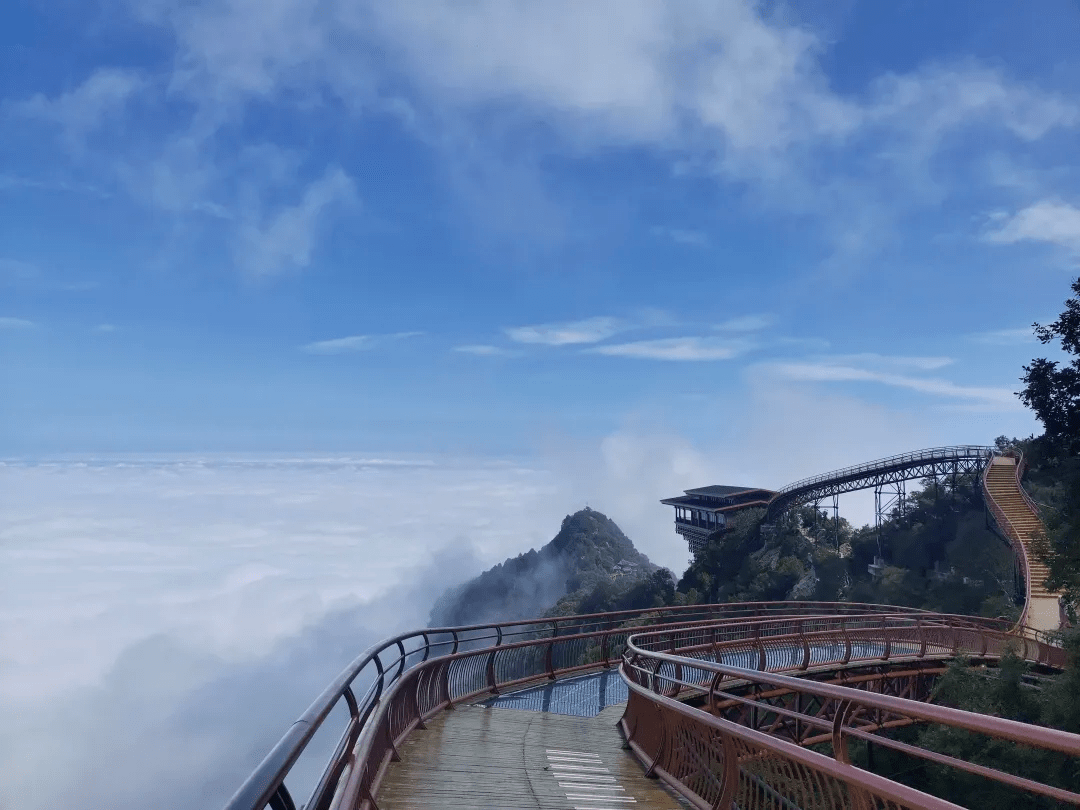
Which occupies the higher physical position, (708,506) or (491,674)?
(708,506)

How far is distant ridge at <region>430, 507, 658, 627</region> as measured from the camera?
141125 mm

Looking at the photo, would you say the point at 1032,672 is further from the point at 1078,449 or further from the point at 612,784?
the point at 612,784

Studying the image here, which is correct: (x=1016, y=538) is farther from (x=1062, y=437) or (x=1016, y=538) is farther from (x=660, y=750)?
(x=660, y=750)

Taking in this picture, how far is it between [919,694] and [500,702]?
13.0m

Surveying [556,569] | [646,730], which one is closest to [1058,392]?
[646,730]

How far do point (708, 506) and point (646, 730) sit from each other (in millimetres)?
64873

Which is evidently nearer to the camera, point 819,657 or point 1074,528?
point 819,657

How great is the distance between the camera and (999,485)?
4609cm

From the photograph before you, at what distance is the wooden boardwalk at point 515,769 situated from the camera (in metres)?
7.45

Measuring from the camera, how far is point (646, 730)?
10023 millimetres

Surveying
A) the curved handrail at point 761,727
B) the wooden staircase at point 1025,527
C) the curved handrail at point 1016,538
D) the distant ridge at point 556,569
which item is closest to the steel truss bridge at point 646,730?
the curved handrail at point 761,727

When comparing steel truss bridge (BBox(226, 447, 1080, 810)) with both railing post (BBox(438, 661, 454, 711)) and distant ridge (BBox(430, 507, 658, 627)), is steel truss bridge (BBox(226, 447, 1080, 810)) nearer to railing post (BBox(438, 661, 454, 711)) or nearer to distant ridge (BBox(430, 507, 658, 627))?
railing post (BBox(438, 661, 454, 711))

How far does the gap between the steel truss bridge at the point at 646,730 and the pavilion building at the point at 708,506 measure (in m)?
47.6

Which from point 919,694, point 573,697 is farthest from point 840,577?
point 573,697
